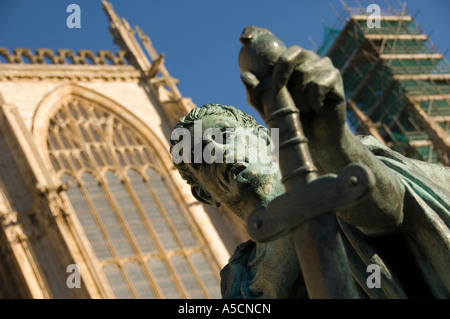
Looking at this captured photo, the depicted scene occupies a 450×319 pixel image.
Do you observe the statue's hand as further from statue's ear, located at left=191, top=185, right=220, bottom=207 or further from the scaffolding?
the scaffolding

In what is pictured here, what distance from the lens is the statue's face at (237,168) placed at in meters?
2.30

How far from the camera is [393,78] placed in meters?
30.5

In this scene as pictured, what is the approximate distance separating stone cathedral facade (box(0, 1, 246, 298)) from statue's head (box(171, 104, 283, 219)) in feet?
48.5

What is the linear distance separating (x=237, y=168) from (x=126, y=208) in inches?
712

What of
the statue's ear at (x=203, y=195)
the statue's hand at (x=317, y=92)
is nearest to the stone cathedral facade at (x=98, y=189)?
the statue's ear at (x=203, y=195)

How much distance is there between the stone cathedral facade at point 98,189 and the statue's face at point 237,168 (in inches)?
583

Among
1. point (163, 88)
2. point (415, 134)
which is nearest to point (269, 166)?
point (163, 88)

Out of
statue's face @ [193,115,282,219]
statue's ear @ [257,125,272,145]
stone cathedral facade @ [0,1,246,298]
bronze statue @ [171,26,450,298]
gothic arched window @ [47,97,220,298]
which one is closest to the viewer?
bronze statue @ [171,26,450,298]

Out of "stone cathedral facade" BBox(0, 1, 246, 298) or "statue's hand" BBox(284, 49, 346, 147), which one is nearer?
"statue's hand" BBox(284, 49, 346, 147)

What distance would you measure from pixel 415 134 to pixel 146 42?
10.9m

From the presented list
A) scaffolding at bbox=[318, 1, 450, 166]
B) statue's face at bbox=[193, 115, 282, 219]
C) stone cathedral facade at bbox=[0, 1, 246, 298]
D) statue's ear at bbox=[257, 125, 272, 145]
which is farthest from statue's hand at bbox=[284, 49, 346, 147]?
scaffolding at bbox=[318, 1, 450, 166]

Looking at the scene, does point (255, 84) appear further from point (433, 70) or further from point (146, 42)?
point (433, 70)

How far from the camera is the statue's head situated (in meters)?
2.31
